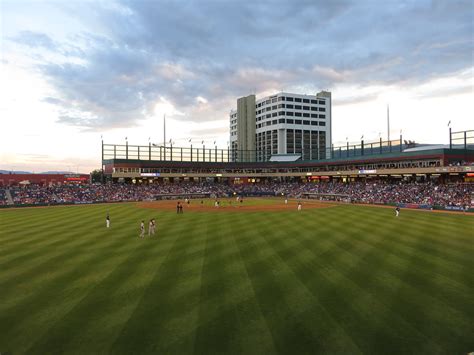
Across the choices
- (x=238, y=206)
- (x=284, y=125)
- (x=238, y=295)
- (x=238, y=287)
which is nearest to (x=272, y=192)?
(x=238, y=206)

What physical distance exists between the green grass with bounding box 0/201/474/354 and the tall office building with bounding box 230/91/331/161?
10670 cm

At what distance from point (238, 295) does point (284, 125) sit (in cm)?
12323

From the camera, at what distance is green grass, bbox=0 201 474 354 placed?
934cm

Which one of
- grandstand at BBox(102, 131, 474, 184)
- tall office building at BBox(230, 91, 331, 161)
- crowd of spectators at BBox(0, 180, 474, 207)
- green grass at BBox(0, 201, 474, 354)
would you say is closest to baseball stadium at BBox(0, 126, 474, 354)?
green grass at BBox(0, 201, 474, 354)

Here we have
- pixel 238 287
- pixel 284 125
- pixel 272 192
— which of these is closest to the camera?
pixel 238 287

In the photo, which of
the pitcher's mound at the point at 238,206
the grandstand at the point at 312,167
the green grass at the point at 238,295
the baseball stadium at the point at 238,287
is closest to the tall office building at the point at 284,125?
the grandstand at the point at 312,167

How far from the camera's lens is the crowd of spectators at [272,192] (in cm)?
5356

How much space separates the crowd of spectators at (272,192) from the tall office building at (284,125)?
136ft

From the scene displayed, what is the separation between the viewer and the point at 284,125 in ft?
428

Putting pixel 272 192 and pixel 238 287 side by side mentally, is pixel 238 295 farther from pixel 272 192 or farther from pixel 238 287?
pixel 272 192

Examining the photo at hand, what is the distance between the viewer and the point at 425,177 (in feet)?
213

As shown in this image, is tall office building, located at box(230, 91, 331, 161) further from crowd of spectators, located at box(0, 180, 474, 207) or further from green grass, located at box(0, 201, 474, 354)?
green grass, located at box(0, 201, 474, 354)

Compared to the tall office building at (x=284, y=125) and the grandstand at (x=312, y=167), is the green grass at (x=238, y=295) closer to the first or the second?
the grandstand at (x=312, y=167)

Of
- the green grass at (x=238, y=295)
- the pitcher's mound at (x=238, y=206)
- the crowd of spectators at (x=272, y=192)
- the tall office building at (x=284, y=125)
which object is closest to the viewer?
the green grass at (x=238, y=295)
